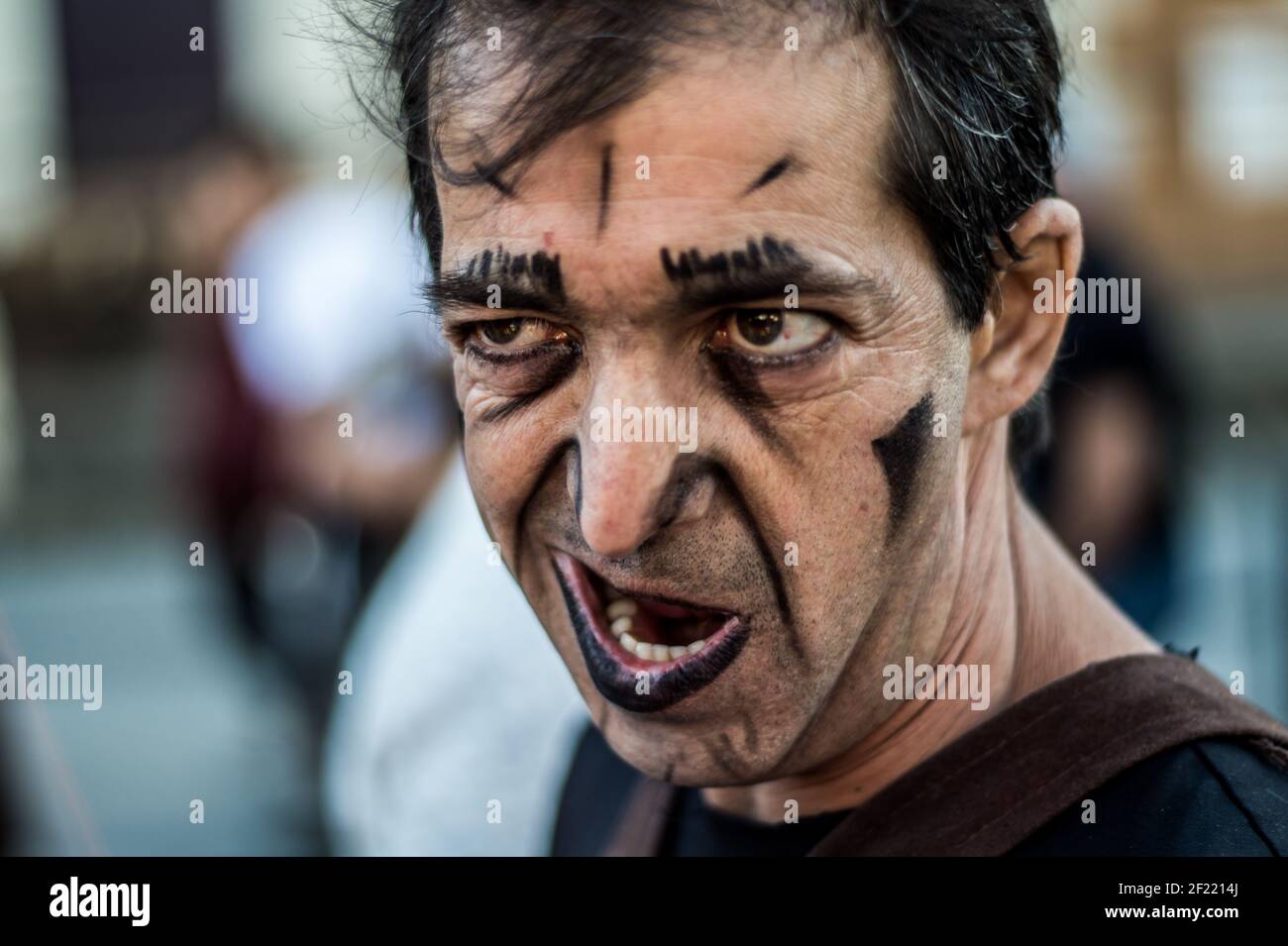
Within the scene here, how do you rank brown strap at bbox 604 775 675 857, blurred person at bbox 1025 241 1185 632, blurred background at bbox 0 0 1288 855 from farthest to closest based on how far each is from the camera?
blurred person at bbox 1025 241 1185 632
blurred background at bbox 0 0 1288 855
brown strap at bbox 604 775 675 857

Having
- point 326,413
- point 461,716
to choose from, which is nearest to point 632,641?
point 461,716

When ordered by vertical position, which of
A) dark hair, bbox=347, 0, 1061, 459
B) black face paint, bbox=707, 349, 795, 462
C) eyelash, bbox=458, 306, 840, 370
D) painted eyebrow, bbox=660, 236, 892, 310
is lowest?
black face paint, bbox=707, 349, 795, 462

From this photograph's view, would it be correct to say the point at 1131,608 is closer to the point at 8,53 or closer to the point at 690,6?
the point at 690,6

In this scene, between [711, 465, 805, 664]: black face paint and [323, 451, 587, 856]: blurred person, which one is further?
[323, 451, 587, 856]: blurred person

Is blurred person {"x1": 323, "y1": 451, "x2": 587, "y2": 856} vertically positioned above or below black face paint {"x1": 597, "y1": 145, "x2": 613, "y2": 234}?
below

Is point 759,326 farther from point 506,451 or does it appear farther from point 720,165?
point 506,451

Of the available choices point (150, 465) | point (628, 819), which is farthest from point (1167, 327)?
point (150, 465)

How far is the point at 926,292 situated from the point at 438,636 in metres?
1.92

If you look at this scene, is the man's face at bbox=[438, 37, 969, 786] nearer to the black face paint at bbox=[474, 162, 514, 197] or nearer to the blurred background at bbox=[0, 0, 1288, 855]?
the black face paint at bbox=[474, 162, 514, 197]

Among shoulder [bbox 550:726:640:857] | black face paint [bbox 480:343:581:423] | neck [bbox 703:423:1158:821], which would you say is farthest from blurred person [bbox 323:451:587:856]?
black face paint [bbox 480:343:581:423]

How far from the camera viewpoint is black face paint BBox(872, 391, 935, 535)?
152 cm

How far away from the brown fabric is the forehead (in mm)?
563

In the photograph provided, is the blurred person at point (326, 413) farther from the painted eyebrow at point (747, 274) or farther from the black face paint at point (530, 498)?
the painted eyebrow at point (747, 274)
